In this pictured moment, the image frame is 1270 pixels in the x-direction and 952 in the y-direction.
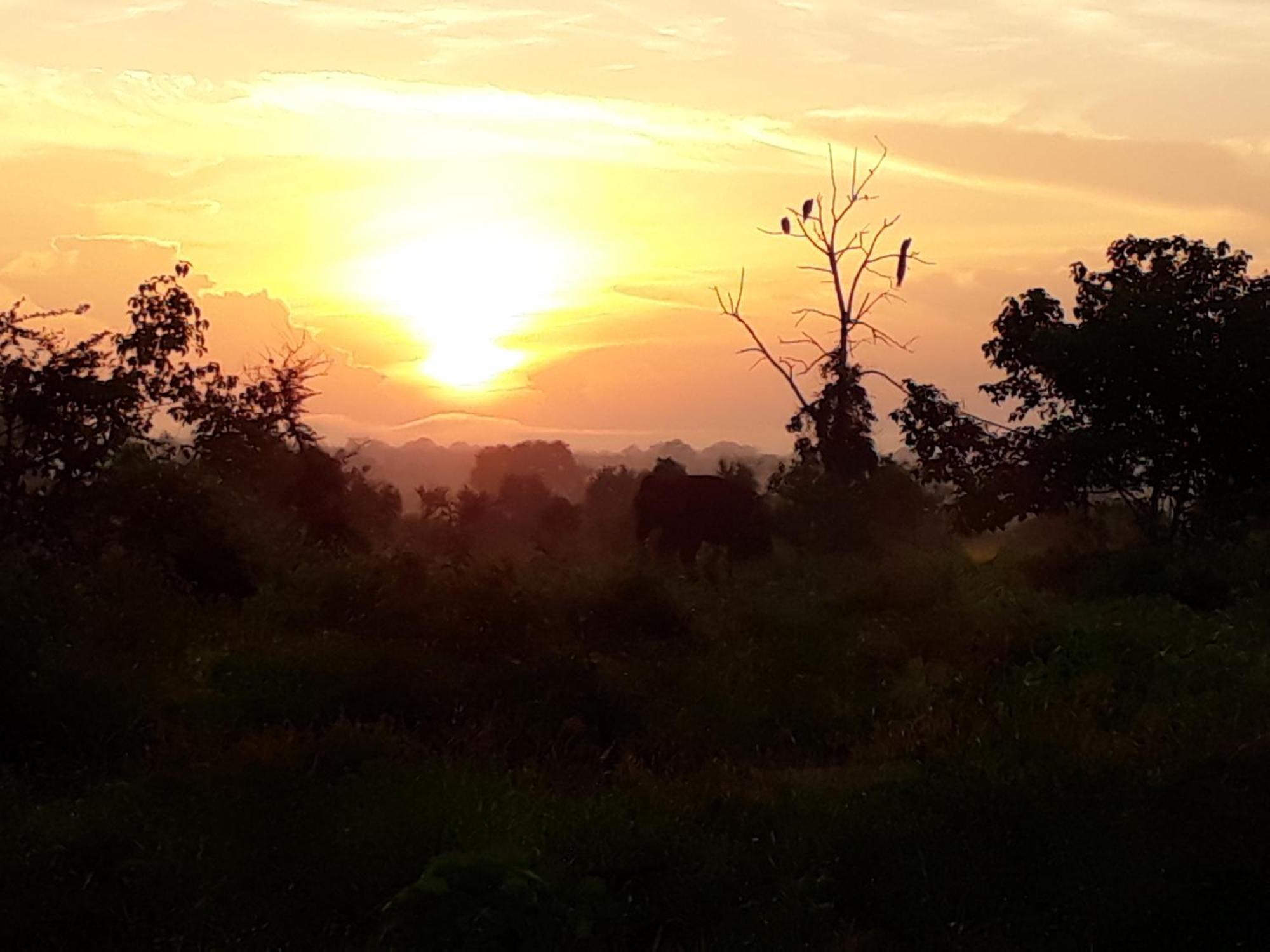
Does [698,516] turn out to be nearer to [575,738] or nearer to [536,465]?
[575,738]

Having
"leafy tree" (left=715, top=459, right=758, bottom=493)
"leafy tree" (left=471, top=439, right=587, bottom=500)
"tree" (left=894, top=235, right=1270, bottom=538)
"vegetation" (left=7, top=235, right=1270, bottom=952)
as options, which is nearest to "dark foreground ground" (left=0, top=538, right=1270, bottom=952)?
"vegetation" (left=7, top=235, right=1270, bottom=952)

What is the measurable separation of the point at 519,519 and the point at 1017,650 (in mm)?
41199

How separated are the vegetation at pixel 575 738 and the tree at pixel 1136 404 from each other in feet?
11.7

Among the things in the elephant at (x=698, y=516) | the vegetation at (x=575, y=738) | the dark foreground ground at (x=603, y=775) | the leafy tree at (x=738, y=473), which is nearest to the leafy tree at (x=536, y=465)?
the leafy tree at (x=738, y=473)

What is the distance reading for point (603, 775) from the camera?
424 inches

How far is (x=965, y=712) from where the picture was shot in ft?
40.6

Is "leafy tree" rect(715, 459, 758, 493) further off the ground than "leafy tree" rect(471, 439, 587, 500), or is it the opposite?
"leafy tree" rect(715, 459, 758, 493)

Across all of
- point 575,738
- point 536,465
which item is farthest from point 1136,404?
point 536,465

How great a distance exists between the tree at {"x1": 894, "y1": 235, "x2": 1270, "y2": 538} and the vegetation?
3557 mm

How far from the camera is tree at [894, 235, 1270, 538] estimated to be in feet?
86.5

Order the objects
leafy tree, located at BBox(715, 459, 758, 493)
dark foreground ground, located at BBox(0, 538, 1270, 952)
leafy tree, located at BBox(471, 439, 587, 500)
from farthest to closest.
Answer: leafy tree, located at BBox(471, 439, 587, 500)
leafy tree, located at BBox(715, 459, 758, 493)
dark foreground ground, located at BBox(0, 538, 1270, 952)

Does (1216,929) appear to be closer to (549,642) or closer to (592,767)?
(592,767)

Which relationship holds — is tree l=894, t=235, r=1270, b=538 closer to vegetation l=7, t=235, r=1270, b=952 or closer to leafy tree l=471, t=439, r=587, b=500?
vegetation l=7, t=235, r=1270, b=952

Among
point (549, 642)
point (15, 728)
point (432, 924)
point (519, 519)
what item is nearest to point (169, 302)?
point (549, 642)
